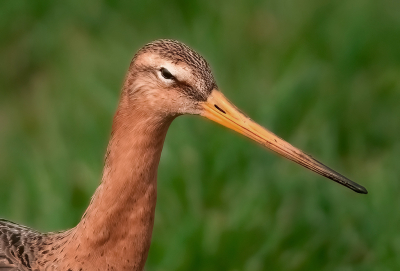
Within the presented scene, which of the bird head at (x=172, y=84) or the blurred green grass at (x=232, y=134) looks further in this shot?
the blurred green grass at (x=232, y=134)

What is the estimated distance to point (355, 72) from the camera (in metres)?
2.93

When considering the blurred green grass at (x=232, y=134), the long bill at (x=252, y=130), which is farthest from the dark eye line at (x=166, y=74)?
the blurred green grass at (x=232, y=134)

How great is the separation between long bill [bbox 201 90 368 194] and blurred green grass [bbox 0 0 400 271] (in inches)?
29.6

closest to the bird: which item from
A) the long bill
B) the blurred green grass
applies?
the long bill

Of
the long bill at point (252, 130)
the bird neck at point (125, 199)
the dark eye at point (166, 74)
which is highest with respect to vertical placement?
the dark eye at point (166, 74)

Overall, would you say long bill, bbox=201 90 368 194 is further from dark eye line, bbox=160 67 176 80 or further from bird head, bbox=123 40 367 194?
dark eye line, bbox=160 67 176 80

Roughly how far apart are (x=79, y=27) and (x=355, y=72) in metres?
1.48

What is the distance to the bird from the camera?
1.41m

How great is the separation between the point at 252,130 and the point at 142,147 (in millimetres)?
272

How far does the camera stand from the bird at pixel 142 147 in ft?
4.62

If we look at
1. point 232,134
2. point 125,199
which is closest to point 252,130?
point 125,199

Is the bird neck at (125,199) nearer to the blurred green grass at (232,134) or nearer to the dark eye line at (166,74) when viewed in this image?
the dark eye line at (166,74)

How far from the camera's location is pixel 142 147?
1435mm

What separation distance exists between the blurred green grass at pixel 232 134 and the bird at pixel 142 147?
0.63 meters
